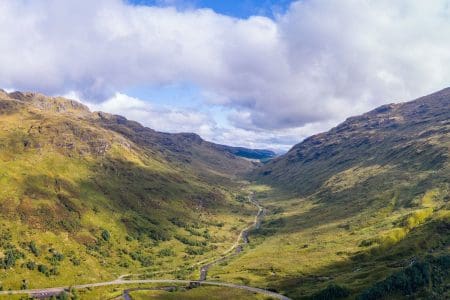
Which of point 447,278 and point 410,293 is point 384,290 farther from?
point 447,278

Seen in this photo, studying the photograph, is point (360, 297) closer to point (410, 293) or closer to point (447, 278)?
point (410, 293)

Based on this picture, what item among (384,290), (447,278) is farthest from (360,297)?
(447,278)

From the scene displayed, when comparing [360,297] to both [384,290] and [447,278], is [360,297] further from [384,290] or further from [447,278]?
[447,278]

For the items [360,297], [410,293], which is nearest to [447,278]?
[410,293]

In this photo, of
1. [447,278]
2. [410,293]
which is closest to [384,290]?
[410,293]
